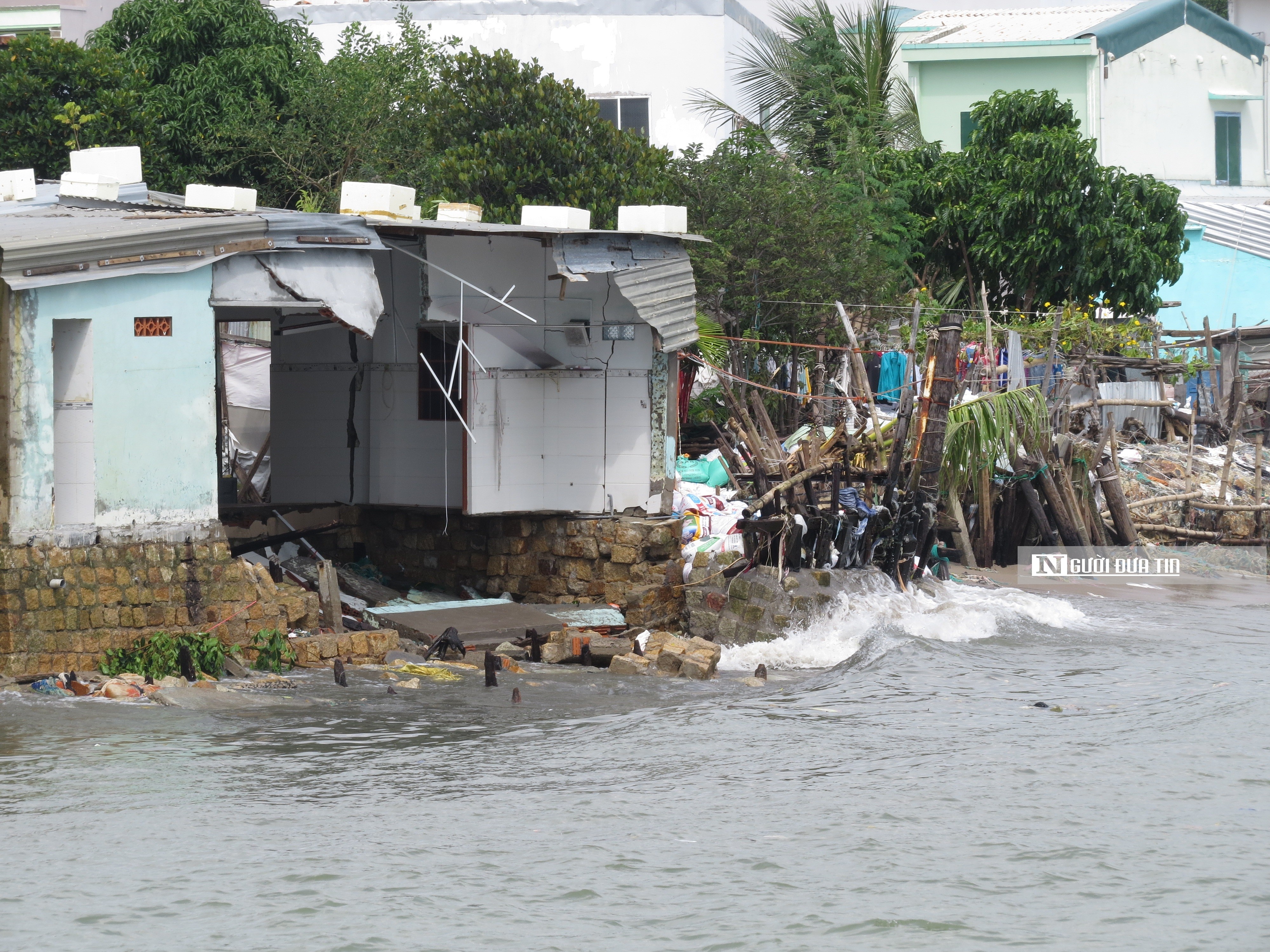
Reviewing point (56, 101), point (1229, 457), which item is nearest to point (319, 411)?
point (56, 101)

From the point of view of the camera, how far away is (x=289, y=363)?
55.1 feet

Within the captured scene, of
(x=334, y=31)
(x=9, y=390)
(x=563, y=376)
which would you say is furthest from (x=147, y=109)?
(x=9, y=390)

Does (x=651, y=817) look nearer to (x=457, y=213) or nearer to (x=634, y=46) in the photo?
(x=457, y=213)

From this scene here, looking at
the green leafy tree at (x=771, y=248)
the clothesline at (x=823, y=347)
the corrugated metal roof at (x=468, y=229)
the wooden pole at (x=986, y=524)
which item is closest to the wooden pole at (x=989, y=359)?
the wooden pole at (x=986, y=524)

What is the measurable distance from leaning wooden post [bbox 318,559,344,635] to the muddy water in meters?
0.94

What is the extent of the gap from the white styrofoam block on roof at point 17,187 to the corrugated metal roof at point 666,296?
18.5ft

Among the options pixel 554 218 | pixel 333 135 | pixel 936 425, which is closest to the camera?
pixel 554 218

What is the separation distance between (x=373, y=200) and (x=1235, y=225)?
2444 cm

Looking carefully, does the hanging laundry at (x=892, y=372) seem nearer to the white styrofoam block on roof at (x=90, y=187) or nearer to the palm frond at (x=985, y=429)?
the palm frond at (x=985, y=429)

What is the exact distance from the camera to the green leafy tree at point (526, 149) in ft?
69.3

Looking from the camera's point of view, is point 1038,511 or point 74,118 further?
point 74,118

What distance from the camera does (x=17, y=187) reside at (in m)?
13.8

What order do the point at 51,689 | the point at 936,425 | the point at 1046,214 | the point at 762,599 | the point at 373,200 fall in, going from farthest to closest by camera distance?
the point at 1046,214 → the point at 936,425 → the point at 762,599 → the point at 373,200 → the point at 51,689

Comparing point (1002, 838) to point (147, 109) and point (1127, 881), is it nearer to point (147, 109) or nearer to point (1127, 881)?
point (1127, 881)
